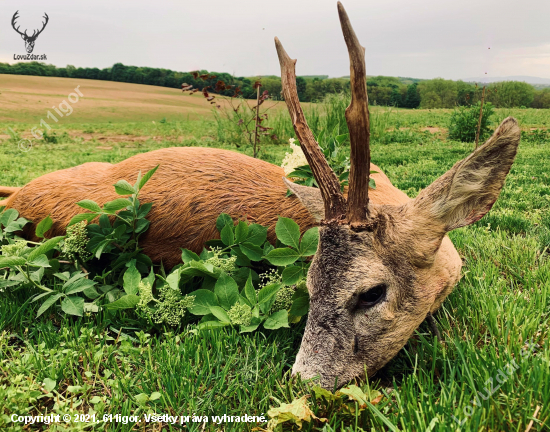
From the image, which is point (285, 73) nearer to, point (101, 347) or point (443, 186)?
point (443, 186)

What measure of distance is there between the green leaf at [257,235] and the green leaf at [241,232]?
4 centimetres

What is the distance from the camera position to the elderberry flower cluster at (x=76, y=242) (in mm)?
3336

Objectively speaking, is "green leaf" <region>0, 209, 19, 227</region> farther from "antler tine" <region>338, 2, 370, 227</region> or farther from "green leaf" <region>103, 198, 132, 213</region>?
"antler tine" <region>338, 2, 370, 227</region>

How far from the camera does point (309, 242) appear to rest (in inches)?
118

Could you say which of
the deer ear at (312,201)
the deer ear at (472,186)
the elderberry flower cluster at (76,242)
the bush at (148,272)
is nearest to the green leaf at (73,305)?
the bush at (148,272)

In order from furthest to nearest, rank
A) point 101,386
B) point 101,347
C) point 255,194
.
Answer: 1. point 255,194
2. point 101,347
3. point 101,386

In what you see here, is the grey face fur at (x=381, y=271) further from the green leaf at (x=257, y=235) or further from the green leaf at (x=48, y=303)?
the green leaf at (x=48, y=303)

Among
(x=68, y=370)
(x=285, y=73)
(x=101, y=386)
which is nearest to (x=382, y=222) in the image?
(x=285, y=73)

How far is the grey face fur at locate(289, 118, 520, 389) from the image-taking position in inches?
88.2

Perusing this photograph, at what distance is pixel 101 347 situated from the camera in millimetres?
2822

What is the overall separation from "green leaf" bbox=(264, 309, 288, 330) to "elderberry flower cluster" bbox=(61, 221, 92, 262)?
1.64 metres

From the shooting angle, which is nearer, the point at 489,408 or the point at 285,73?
the point at 489,408

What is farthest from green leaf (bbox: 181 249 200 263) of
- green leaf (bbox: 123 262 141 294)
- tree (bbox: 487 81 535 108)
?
tree (bbox: 487 81 535 108)

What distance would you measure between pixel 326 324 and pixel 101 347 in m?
1.55
